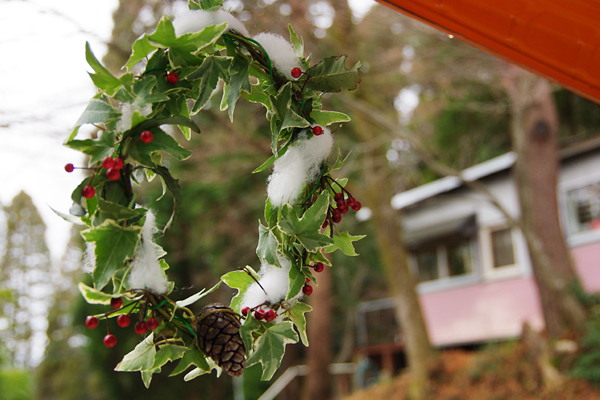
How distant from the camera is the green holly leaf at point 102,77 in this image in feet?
2.59

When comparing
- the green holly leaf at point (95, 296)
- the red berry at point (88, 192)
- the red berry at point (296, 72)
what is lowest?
the green holly leaf at point (95, 296)

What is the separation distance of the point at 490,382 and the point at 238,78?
756 centimetres

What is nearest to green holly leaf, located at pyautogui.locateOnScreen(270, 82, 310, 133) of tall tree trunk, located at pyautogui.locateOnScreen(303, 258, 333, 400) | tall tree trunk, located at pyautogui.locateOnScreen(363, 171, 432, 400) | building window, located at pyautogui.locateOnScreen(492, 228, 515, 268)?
tall tree trunk, located at pyautogui.locateOnScreen(363, 171, 432, 400)

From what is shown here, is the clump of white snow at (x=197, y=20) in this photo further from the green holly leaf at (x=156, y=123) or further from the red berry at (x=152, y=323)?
the red berry at (x=152, y=323)

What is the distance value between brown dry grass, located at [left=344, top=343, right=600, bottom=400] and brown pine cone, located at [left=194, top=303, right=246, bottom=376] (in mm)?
6132

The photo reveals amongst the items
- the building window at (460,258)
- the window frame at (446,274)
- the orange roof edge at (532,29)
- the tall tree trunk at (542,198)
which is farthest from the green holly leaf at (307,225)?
the building window at (460,258)

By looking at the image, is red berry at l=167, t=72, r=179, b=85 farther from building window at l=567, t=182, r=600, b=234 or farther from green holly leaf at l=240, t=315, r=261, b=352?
building window at l=567, t=182, r=600, b=234

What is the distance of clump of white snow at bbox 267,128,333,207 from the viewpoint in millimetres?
979

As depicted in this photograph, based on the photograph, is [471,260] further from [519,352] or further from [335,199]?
[335,199]

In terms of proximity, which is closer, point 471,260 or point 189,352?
point 189,352

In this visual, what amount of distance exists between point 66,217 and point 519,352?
26.0 feet

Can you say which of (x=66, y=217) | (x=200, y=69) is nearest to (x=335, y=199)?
(x=200, y=69)

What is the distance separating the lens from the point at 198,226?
1208cm

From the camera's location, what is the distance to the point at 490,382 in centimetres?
734
